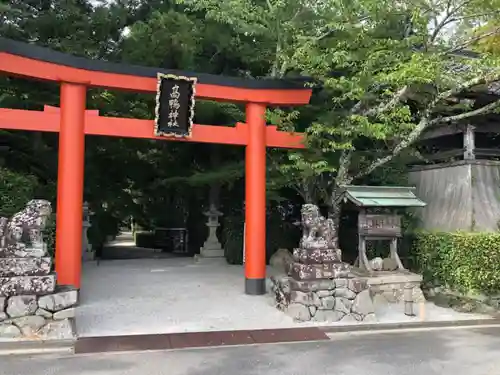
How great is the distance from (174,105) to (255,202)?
2.80m

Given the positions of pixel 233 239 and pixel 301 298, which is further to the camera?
pixel 233 239

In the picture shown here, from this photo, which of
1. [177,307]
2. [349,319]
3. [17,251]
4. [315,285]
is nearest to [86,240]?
[177,307]

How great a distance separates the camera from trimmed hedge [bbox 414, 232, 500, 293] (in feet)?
31.7

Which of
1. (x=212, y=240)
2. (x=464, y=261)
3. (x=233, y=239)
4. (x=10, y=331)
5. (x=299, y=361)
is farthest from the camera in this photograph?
(x=212, y=240)

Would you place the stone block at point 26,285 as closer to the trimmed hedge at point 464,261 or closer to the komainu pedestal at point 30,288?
the komainu pedestal at point 30,288

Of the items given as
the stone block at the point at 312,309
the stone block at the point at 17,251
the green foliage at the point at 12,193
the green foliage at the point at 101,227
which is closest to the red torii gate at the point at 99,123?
the stone block at the point at 17,251

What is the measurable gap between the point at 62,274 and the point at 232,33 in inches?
357

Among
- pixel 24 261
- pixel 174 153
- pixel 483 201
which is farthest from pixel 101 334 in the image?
pixel 174 153

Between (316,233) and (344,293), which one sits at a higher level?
(316,233)

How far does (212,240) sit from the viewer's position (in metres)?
17.3

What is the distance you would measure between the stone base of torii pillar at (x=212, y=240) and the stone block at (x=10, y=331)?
10.5 m

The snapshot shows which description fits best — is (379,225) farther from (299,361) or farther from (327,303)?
(299,361)

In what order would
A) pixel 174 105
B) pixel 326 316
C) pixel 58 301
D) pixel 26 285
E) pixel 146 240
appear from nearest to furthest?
pixel 26 285, pixel 58 301, pixel 326 316, pixel 174 105, pixel 146 240

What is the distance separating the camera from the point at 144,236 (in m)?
28.5
